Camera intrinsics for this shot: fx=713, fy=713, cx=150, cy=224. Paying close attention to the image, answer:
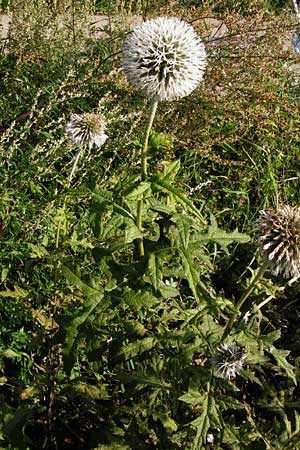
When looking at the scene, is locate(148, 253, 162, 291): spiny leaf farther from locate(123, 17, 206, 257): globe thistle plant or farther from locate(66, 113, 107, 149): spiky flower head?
locate(66, 113, 107, 149): spiky flower head

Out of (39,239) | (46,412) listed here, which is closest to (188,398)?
(46,412)

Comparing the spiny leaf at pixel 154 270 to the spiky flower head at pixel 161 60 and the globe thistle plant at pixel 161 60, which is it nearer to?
the globe thistle plant at pixel 161 60

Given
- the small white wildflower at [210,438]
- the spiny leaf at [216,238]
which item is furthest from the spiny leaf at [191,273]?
the small white wildflower at [210,438]

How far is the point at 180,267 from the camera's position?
203cm

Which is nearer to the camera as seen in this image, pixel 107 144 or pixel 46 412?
pixel 46 412

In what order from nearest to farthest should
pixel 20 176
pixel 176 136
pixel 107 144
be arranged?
pixel 20 176
pixel 107 144
pixel 176 136

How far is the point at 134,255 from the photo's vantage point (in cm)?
201

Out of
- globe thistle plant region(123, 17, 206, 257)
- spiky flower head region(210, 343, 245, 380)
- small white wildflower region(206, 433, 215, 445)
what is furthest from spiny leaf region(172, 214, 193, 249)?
small white wildflower region(206, 433, 215, 445)

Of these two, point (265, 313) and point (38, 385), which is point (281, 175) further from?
point (38, 385)

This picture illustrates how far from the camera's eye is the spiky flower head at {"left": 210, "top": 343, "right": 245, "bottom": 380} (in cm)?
190

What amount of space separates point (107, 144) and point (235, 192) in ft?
2.29

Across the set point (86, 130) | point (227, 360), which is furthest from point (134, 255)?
point (86, 130)

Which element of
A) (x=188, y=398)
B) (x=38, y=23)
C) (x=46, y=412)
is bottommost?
(x=46, y=412)

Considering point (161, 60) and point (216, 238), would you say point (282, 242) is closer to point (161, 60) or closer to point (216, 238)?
point (216, 238)
